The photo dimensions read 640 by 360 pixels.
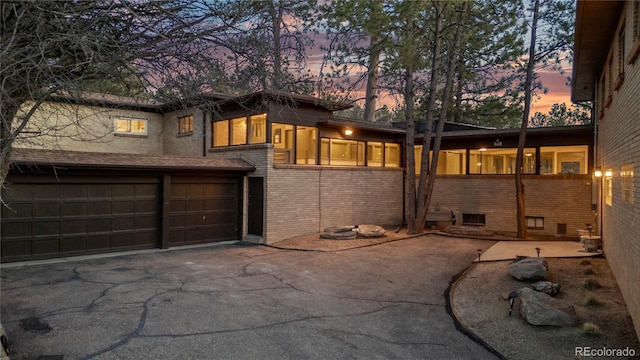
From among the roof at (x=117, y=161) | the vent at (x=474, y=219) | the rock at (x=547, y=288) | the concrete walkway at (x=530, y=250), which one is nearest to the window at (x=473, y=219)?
the vent at (x=474, y=219)

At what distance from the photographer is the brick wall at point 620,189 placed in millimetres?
5863

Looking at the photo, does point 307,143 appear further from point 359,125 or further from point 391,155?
point 391,155

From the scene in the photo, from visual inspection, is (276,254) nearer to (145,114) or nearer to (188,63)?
(188,63)

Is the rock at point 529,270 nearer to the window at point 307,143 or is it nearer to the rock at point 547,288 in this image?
the rock at point 547,288

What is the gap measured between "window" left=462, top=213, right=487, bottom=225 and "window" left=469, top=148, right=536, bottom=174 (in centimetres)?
193

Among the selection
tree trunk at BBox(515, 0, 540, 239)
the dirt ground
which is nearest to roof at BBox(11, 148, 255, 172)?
the dirt ground

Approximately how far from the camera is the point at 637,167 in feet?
19.4

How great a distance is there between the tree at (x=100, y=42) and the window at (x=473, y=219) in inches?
610

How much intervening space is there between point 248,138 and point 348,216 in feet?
17.4

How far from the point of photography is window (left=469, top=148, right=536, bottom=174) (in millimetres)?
17906

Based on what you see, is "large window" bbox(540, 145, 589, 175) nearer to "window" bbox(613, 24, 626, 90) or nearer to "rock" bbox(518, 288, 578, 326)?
"window" bbox(613, 24, 626, 90)

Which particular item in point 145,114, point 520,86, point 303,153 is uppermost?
point 520,86

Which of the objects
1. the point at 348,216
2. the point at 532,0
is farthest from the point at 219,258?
the point at 532,0

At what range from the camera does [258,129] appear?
15719 millimetres
